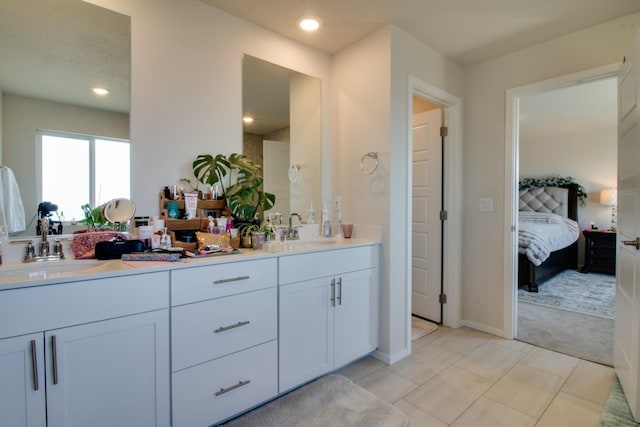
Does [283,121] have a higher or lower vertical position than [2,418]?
higher

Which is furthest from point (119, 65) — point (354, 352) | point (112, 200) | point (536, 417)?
point (536, 417)

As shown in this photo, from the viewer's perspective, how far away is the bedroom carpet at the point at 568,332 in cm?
254

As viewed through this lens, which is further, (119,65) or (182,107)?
(182,107)

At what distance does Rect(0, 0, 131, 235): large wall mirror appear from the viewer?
152 centimetres

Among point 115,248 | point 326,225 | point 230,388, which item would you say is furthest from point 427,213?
point 115,248

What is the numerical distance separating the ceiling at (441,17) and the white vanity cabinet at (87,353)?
1839mm

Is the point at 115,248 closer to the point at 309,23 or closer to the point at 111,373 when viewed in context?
the point at 111,373

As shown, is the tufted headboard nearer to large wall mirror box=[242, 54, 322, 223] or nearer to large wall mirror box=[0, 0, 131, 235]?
large wall mirror box=[242, 54, 322, 223]

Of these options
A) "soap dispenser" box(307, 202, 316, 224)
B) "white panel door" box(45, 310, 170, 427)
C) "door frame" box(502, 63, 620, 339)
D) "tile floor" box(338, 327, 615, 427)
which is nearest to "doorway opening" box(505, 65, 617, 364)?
"door frame" box(502, 63, 620, 339)

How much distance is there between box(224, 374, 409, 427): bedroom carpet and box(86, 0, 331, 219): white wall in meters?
1.31

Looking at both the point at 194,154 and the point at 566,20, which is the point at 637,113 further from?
the point at 194,154

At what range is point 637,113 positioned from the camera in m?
1.72

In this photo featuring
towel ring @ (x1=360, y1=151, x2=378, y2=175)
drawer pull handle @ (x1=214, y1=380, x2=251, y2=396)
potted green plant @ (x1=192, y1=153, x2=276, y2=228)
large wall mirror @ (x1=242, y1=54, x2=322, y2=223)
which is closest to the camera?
drawer pull handle @ (x1=214, y1=380, x2=251, y2=396)

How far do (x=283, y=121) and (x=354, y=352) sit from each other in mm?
1786
